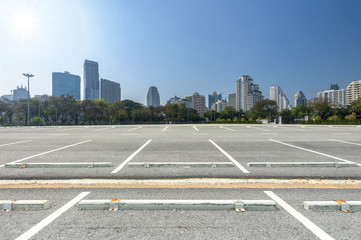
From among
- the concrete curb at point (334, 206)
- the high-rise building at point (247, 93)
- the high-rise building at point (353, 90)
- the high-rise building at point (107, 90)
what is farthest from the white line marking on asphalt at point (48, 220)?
the high-rise building at point (107, 90)

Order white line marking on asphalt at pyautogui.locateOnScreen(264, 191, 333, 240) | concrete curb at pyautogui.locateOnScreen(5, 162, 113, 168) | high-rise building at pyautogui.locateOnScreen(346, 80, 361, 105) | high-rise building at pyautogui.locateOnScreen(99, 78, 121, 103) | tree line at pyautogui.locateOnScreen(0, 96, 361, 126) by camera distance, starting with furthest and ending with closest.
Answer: high-rise building at pyautogui.locateOnScreen(99, 78, 121, 103) < high-rise building at pyautogui.locateOnScreen(346, 80, 361, 105) < tree line at pyautogui.locateOnScreen(0, 96, 361, 126) < concrete curb at pyautogui.locateOnScreen(5, 162, 113, 168) < white line marking on asphalt at pyautogui.locateOnScreen(264, 191, 333, 240)

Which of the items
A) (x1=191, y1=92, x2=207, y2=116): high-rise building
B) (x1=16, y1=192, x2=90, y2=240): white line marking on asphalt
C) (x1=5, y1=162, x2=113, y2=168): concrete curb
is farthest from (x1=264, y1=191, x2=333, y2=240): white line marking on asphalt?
(x1=191, y1=92, x2=207, y2=116): high-rise building

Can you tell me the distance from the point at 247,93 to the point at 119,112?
14419cm

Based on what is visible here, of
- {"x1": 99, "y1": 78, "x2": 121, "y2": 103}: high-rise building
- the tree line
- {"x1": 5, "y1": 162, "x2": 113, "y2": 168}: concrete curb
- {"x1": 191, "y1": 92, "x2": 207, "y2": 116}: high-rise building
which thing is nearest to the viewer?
{"x1": 5, "y1": 162, "x2": 113, "y2": 168}: concrete curb

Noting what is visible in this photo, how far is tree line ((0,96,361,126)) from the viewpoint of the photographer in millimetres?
54938

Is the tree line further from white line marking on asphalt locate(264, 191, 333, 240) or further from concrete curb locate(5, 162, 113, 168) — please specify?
white line marking on asphalt locate(264, 191, 333, 240)

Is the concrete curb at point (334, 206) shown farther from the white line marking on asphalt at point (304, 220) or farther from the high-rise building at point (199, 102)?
the high-rise building at point (199, 102)

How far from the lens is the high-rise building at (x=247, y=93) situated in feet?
551

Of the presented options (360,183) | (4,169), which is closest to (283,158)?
(360,183)

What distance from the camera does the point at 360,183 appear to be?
12.4 feet

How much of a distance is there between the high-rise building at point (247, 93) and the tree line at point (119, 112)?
333 ft

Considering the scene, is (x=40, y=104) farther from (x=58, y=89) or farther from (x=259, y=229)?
(x=58, y=89)

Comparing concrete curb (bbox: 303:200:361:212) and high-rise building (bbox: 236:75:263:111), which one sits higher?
high-rise building (bbox: 236:75:263:111)

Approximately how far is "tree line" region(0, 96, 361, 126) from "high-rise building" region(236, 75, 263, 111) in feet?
333
